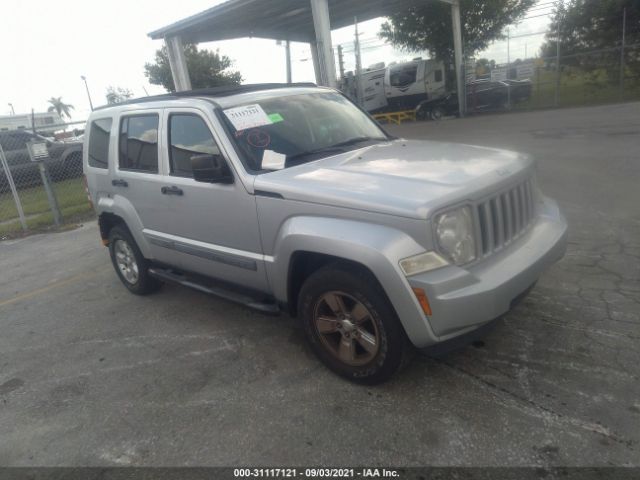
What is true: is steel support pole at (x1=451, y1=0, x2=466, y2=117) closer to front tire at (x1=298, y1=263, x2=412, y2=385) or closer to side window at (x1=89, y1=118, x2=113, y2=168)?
side window at (x1=89, y1=118, x2=113, y2=168)

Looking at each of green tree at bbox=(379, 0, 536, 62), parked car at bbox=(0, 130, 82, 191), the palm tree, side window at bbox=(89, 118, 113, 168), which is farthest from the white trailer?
the palm tree

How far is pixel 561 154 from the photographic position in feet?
30.9

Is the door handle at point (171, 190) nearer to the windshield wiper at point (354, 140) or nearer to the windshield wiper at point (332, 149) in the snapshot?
the windshield wiper at point (332, 149)

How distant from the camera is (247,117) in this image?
3.66 metres

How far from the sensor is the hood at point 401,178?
8.87ft

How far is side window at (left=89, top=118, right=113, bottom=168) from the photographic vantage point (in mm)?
4858

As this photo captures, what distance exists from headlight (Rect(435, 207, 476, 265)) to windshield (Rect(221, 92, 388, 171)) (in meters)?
1.28

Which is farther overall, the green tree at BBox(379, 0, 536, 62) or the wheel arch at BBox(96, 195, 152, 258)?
the green tree at BBox(379, 0, 536, 62)

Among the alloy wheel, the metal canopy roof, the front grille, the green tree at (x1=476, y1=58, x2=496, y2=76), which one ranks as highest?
the metal canopy roof

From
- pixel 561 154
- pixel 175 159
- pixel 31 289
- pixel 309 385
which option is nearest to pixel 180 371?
pixel 309 385

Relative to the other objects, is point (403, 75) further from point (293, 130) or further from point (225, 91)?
point (293, 130)

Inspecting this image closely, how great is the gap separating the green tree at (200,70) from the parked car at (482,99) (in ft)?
58.7

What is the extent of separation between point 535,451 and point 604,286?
2.15 m

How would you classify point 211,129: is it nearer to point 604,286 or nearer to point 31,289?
point 604,286
